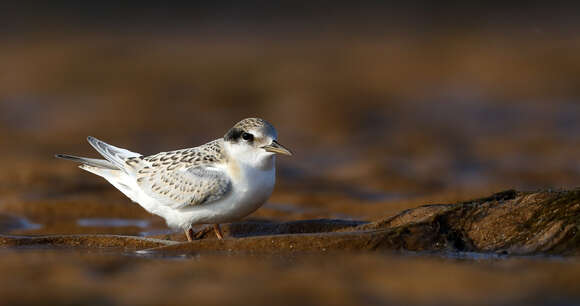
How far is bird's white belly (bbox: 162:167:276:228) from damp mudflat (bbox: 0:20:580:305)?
0.73 feet

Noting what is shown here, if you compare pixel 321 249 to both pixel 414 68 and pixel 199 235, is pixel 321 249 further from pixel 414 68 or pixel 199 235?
pixel 414 68

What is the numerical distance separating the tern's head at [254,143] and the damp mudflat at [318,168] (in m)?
0.54

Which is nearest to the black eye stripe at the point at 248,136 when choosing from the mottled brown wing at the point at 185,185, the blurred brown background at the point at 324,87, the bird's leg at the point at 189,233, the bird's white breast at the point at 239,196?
the bird's white breast at the point at 239,196

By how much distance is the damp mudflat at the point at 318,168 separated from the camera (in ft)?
13.5

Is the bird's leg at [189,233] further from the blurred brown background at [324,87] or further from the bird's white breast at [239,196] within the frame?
the blurred brown background at [324,87]

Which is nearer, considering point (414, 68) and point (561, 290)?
point (561, 290)

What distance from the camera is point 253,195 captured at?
636 centimetres

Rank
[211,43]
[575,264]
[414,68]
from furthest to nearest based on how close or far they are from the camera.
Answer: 1. [211,43]
2. [414,68]
3. [575,264]

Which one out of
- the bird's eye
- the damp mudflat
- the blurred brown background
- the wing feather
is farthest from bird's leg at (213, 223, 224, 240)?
the blurred brown background

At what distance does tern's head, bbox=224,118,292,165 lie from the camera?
6.54m

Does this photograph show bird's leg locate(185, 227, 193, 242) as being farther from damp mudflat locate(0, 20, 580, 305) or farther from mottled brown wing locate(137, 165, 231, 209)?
damp mudflat locate(0, 20, 580, 305)

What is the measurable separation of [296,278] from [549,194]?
2.10 metres

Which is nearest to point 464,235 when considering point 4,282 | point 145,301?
point 145,301

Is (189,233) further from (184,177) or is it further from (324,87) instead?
(324,87)
